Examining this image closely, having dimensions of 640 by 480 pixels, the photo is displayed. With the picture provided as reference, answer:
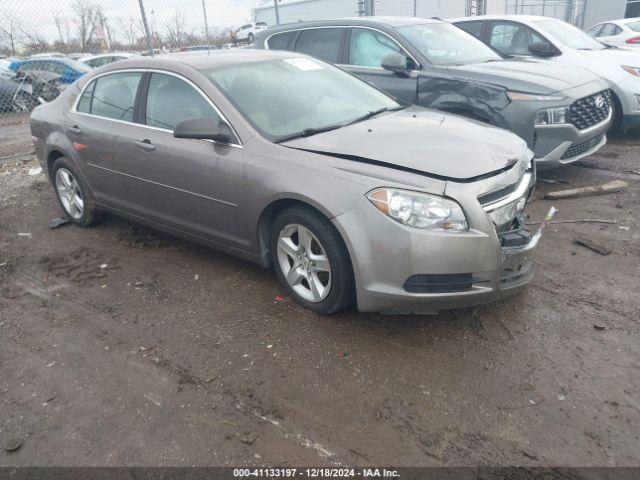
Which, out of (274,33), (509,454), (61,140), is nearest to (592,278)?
(509,454)

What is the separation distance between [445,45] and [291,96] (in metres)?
3.15

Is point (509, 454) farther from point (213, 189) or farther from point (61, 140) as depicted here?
point (61, 140)

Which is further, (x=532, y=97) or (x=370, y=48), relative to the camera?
(x=370, y=48)

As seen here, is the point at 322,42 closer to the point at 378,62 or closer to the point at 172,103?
the point at 378,62

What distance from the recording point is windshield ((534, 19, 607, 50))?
26.3ft

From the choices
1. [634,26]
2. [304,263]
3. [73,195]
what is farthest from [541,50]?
[634,26]

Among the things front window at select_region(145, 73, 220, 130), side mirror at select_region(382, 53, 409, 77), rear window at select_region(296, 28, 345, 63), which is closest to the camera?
front window at select_region(145, 73, 220, 130)

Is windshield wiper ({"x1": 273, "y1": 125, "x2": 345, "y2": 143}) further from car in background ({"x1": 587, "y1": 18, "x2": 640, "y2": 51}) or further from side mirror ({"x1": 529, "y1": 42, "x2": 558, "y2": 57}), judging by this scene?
car in background ({"x1": 587, "y1": 18, "x2": 640, "y2": 51})

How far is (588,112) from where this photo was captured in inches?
221

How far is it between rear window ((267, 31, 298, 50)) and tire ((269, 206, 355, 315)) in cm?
431

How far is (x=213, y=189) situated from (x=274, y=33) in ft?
14.0

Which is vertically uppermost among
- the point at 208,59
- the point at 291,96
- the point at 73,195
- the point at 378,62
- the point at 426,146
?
the point at 208,59

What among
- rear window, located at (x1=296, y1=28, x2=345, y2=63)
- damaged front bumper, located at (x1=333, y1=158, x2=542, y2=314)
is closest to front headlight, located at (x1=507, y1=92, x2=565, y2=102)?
rear window, located at (x1=296, y1=28, x2=345, y2=63)

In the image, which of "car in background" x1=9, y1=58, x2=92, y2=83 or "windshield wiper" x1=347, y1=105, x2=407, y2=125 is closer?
"windshield wiper" x1=347, y1=105, x2=407, y2=125
